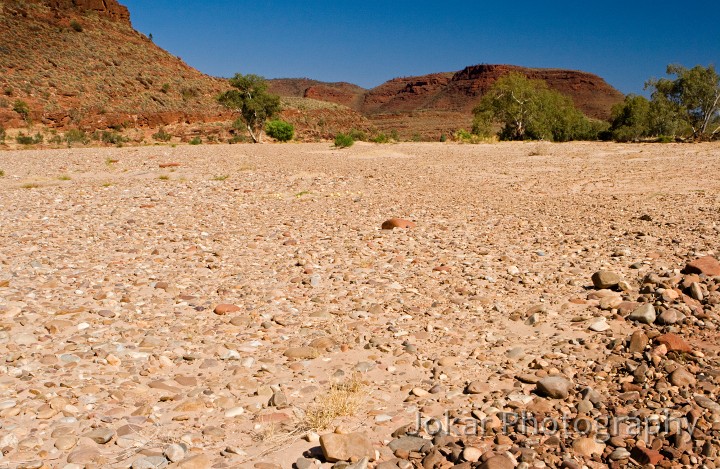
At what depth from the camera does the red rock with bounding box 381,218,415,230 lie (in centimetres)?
790

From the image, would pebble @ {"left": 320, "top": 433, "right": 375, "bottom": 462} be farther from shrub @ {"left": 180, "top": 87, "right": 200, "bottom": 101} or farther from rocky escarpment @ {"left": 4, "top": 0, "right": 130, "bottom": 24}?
rocky escarpment @ {"left": 4, "top": 0, "right": 130, "bottom": 24}

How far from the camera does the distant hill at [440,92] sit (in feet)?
353

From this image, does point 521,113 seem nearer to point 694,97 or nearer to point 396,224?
point 694,97

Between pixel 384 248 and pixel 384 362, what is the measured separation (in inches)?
123

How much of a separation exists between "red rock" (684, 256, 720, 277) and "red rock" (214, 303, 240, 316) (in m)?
4.32

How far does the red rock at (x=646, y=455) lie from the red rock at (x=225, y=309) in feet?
11.2

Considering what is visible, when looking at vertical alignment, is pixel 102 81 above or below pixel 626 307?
above

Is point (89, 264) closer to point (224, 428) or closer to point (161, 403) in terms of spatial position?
point (161, 403)

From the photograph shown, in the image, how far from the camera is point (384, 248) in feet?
22.3

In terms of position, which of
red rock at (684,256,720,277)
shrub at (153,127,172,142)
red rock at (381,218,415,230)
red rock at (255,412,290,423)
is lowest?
red rock at (255,412,290,423)

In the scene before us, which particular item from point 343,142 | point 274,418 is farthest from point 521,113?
point 274,418

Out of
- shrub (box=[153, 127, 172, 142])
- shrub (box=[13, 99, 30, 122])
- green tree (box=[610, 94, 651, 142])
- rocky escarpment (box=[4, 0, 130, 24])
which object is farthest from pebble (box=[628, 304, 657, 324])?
rocky escarpment (box=[4, 0, 130, 24])

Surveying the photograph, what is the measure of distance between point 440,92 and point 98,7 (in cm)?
10767

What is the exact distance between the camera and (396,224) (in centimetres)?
793
